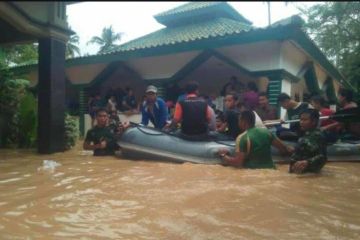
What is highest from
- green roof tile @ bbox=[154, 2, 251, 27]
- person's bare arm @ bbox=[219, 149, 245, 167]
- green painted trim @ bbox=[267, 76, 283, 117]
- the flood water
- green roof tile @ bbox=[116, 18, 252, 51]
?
green roof tile @ bbox=[154, 2, 251, 27]

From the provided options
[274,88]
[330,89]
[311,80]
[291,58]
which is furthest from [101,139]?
[330,89]

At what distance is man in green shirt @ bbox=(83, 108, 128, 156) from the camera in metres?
7.18

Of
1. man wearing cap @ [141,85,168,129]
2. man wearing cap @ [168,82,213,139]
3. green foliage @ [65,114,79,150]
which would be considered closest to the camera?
man wearing cap @ [168,82,213,139]

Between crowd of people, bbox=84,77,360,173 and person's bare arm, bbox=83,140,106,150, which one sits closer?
crowd of people, bbox=84,77,360,173

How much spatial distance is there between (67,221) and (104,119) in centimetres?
402

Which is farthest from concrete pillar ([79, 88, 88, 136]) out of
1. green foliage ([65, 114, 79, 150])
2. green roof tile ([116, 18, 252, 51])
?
green foliage ([65, 114, 79, 150])

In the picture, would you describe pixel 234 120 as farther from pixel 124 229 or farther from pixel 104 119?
pixel 124 229

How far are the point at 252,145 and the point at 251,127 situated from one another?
0.25 m

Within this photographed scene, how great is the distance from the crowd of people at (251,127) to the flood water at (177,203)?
0.27 m

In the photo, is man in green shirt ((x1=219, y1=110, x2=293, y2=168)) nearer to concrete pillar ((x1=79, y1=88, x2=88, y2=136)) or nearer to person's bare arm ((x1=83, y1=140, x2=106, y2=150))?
person's bare arm ((x1=83, y1=140, x2=106, y2=150))

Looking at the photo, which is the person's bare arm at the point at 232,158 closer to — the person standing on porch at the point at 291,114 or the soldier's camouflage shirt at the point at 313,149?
the soldier's camouflage shirt at the point at 313,149

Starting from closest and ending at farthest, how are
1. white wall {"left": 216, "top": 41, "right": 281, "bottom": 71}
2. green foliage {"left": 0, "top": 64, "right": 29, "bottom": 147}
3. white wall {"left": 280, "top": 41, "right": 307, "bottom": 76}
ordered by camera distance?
green foliage {"left": 0, "top": 64, "right": 29, "bottom": 147} → white wall {"left": 216, "top": 41, "right": 281, "bottom": 71} → white wall {"left": 280, "top": 41, "right": 307, "bottom": 76}

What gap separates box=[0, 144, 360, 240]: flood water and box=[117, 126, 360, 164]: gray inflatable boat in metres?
0.50

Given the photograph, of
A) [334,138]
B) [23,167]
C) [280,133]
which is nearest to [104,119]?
[23,167]
